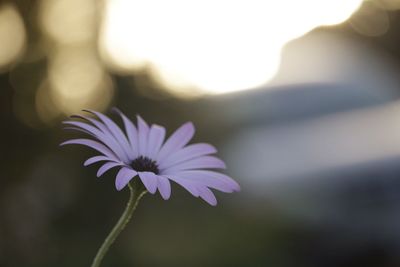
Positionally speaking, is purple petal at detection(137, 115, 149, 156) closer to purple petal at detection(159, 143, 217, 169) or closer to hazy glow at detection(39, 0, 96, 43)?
purple petal at detection(159, 143, 217, 169)

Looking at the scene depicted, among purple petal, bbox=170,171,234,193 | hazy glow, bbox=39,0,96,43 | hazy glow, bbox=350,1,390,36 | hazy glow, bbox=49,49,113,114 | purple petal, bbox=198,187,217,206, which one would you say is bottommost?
purple petal, bbox=198,187,217,206

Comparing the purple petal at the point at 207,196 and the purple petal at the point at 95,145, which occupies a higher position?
the purple petal at the point at 207,196

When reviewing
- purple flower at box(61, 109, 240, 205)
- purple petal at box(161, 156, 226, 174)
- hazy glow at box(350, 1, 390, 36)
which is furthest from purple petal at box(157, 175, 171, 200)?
hazy glow at box(350, 1, 390, 36)

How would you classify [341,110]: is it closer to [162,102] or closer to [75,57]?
[162,102]

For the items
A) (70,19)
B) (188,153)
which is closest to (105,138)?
(188,153)

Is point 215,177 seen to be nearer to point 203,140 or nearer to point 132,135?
point 132,135

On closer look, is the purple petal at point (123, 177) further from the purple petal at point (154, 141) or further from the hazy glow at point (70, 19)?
the hazy glow at point (70, 19)

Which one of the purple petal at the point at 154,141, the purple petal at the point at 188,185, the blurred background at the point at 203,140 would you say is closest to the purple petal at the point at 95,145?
the purple petal at the point at 188,185
